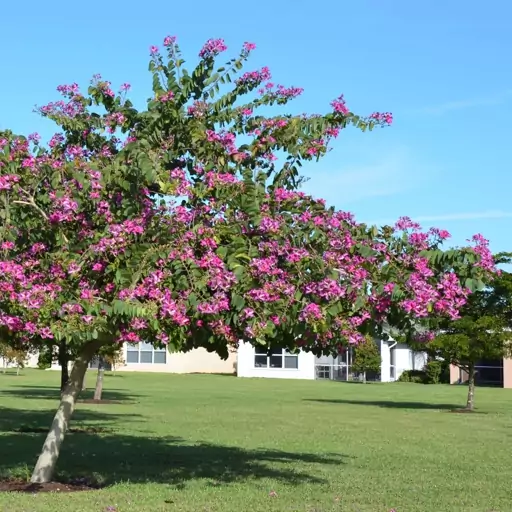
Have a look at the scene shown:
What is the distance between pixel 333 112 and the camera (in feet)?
37.0

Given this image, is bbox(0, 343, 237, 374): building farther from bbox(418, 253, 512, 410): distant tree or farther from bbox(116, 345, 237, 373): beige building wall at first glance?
bbox(418, 253, 512, 410): distant tree

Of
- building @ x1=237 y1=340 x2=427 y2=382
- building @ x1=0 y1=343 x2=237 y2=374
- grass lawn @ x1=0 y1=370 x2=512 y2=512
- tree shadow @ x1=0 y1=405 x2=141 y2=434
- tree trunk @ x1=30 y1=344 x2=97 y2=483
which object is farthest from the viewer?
building @ x1=0 y1=343 x2=237 y2=374

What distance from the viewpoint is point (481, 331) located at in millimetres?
33812

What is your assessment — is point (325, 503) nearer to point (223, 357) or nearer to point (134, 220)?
point (223, 357)

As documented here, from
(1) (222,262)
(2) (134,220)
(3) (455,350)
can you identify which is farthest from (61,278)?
(3) (455,350)

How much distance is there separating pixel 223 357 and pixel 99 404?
69.8ft

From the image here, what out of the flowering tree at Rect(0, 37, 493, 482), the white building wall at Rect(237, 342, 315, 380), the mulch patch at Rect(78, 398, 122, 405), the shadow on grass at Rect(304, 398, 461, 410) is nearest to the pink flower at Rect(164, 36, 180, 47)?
the flowering tree at Rect(0, 37, 493, 482)

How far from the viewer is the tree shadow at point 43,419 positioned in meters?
21.0

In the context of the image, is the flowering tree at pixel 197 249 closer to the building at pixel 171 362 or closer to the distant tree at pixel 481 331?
the distant tree at pixel 481 331

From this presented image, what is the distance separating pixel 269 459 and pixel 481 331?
19885 mm

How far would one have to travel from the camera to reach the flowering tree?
9.37 m

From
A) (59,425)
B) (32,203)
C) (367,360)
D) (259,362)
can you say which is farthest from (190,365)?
(32,203)

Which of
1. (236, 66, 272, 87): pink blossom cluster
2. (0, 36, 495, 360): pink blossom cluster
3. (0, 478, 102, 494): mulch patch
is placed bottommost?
(0, 478, 102, 494): mulch patch

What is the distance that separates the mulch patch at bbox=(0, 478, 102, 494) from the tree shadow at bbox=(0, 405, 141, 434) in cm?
587
